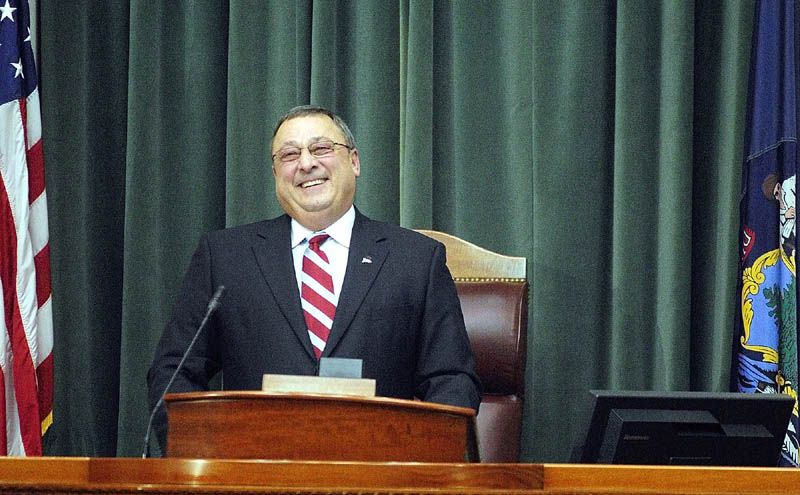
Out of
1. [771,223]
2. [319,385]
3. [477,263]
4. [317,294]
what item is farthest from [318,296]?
[771,223]

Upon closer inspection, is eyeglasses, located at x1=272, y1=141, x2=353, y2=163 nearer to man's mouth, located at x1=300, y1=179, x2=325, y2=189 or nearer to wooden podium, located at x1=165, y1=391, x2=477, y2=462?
man's mouth, located at x1=300, y1=179, x2=325, y2=189

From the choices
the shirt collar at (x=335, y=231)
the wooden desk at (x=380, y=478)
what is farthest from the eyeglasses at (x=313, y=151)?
the wooden desk at (x=380, y=478)

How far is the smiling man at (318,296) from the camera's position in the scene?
7.95 ft

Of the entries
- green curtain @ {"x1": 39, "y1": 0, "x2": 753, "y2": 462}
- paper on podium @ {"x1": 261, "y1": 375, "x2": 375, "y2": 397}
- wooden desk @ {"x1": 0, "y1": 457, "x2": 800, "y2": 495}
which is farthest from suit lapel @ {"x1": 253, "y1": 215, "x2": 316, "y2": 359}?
wooden desk @ {"x1": 0, "y1": 457, "x2": 800, "y2": 495}

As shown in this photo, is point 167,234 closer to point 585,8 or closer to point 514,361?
point 514,361

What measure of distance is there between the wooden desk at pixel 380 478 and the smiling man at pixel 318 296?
1.09m

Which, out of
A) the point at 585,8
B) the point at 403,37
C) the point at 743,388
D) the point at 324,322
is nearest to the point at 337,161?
the point at 324,322

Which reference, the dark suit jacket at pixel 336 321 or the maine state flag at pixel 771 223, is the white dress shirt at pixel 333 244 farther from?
the maine state flag at pixel 771 223

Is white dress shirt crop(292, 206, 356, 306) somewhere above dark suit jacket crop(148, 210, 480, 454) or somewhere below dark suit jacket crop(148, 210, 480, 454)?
above

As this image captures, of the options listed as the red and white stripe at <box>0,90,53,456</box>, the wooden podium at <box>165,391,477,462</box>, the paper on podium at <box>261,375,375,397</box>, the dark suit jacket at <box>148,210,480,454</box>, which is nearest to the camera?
the wooden podium at <box>165,391,477,462</box>

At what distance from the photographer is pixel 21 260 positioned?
9.95 feet

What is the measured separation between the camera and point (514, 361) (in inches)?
102

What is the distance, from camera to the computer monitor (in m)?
1.60

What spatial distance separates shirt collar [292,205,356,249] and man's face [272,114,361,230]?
0.05 feet
